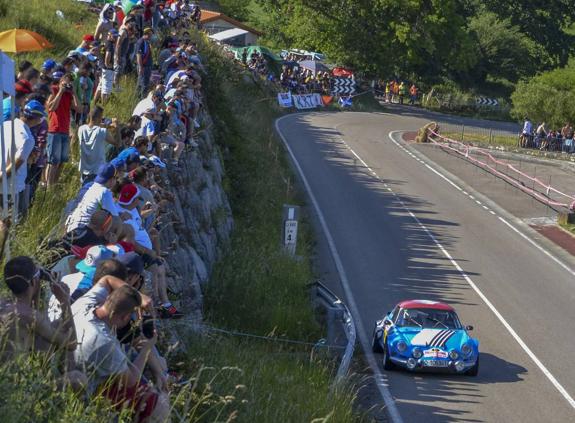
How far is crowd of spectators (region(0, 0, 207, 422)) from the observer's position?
708 centimetres

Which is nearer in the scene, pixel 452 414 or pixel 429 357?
pixel 452 414

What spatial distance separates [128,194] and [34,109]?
145 cm

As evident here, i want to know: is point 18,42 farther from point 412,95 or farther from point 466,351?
point 412,95

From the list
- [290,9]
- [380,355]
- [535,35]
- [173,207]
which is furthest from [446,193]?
[535,35]

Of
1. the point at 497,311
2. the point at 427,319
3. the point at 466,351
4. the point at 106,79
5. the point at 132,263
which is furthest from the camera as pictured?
the point at 497,311

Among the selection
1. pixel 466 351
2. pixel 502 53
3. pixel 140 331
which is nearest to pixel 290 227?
pixel 466 351

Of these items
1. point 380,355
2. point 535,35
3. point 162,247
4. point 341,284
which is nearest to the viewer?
point 162,247

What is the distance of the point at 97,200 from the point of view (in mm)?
11438

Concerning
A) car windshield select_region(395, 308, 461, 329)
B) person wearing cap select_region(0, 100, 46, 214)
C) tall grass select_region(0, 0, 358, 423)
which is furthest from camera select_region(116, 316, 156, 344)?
car windshield select_region(395, 308, 461, 329)

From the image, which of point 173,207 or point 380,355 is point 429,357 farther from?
point 173,207

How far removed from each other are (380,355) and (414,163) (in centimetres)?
2783

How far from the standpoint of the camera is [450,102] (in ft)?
256

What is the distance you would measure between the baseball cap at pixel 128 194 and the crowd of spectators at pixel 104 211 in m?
0.01

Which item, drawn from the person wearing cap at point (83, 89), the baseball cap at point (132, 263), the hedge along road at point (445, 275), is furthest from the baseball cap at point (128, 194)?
the hedge along road at point (445, 275)
